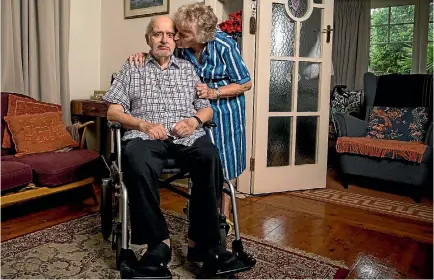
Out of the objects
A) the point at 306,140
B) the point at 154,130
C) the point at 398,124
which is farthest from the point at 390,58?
the point at 154,130

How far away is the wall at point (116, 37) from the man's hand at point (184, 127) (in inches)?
71.9

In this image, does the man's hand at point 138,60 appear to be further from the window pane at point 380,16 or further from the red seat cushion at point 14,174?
the window pane at point 380,16

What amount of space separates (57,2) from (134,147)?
6.85 feet

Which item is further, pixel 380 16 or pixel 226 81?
pixel 380 16

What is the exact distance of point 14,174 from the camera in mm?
2221

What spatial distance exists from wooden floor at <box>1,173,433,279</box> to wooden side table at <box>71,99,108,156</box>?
66cm

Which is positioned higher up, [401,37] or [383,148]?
[401,37]

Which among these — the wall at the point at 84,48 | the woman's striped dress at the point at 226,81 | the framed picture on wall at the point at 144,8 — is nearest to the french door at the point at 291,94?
the framed picture on wall at the point at 144,8

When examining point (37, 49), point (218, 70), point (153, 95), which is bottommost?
point (153, 95)

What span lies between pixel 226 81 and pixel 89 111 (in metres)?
1.63

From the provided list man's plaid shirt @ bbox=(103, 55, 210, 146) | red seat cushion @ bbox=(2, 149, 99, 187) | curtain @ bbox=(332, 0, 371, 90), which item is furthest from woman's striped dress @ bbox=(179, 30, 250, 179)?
curtain @ bbox=(332, 0, 371, 90)

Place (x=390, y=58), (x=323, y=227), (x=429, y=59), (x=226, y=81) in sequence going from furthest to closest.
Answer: (x=390, y=58) < (x=429, y=59) < (x=323, y=227) < (x=226, y=81)

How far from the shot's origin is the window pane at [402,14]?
5.32 meters

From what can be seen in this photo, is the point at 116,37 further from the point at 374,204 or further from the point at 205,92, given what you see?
the point at 374,204
